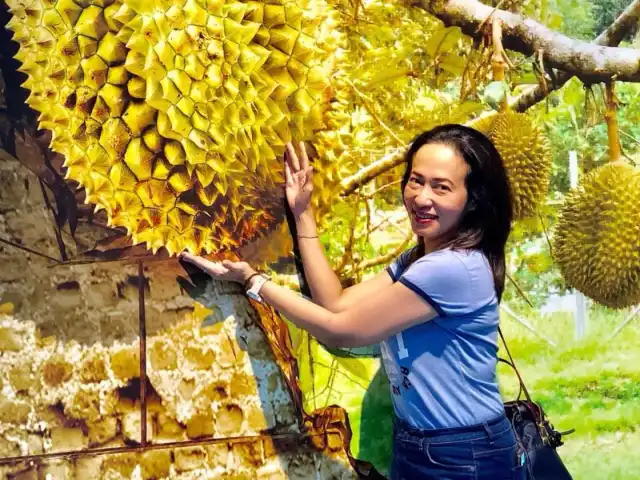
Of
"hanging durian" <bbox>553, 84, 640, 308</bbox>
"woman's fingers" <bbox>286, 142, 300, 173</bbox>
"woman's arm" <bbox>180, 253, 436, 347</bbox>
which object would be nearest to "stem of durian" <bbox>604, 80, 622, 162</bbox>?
"hanging durian" <bbox>553, 84, 640, 308</bbox>

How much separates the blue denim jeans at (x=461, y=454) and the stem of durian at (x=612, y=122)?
24.9 inches

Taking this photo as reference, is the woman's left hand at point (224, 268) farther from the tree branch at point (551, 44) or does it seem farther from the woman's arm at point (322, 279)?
the tree branch at point (551, 44)

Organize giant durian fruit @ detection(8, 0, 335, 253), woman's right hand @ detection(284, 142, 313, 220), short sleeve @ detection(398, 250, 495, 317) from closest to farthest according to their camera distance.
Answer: short sleeve @ detection(398, 250, 495, 317) → giant durian fruit @ detection(8, 0, 335, 253) → woman's right hand @ detection(284, 142, 313, 220)

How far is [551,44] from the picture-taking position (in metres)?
1.55

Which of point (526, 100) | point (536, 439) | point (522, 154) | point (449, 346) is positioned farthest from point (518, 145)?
point (536, 439)

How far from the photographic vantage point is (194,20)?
1.40 metres

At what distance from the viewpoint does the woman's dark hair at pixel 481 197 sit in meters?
1.30

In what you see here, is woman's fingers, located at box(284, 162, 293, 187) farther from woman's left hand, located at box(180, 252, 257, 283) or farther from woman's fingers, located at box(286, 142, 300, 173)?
woman's left hand, located at box(180, 252, 257, 283)

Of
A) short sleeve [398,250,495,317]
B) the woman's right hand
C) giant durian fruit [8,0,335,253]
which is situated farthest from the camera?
the woman's right hand

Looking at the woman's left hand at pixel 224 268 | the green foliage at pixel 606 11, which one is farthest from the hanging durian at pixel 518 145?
the woman's left hand at pixel 224 268

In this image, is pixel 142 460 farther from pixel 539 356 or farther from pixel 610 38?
pixel 610 38

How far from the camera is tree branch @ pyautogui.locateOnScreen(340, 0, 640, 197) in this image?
5.06 ft

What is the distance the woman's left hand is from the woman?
0.09 m

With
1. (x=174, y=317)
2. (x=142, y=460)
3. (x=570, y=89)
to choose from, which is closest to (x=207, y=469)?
(x=142, y=460)
